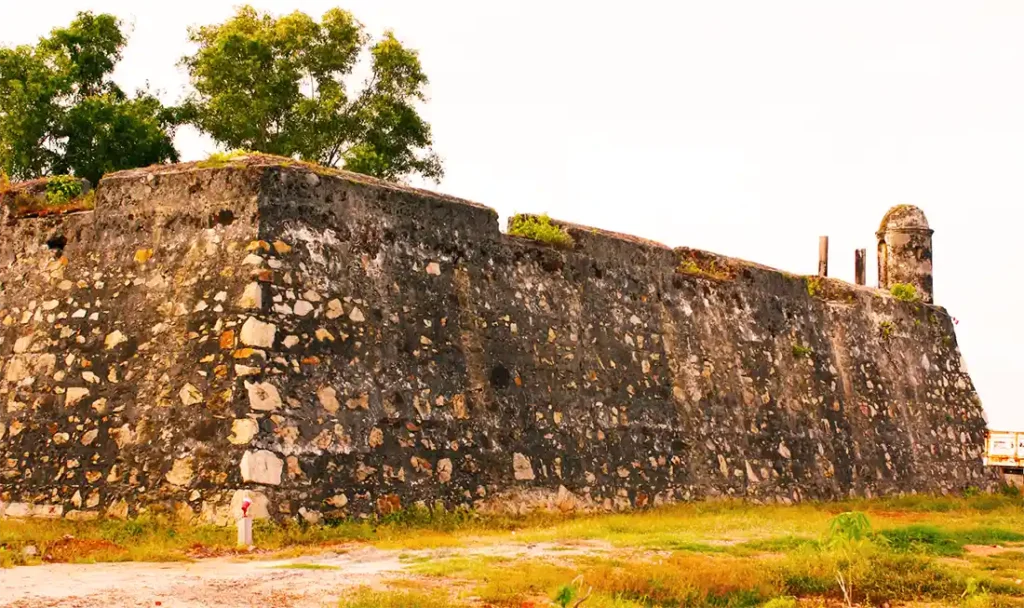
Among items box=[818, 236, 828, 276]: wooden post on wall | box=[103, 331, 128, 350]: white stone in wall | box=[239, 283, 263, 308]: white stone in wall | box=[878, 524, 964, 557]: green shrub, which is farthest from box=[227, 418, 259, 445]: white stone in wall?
box=[818, 236, 828, 276]: wooden post on wall

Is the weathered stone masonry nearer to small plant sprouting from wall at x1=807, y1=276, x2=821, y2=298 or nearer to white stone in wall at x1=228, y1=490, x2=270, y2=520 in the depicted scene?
white stone in wall at x1=228, y1=490, x2=270, y2=520

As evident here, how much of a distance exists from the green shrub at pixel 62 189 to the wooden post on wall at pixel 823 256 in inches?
787

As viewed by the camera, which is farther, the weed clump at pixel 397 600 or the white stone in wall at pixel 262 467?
the white stone in wall at pixel 262 467

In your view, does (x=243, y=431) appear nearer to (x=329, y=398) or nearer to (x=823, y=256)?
(x=329, y=398)

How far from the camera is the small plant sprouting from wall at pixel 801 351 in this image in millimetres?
19772

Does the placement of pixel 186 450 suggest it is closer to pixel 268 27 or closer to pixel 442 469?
pixel 442 469

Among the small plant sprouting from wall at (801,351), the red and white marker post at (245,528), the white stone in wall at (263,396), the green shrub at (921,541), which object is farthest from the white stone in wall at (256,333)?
the small plant sprouting from wall at (801,351)

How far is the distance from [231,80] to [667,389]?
14.1m

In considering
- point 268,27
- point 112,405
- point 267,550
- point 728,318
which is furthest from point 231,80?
point 267,550

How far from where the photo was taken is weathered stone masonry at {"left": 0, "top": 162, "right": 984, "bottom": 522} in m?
12.1

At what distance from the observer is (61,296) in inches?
530

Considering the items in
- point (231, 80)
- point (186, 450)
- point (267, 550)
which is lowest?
point (267, 550)

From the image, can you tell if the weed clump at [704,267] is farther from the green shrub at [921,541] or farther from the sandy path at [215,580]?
the sandy path at [215,580]

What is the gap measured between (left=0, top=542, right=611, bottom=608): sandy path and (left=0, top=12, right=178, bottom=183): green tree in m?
14.1
